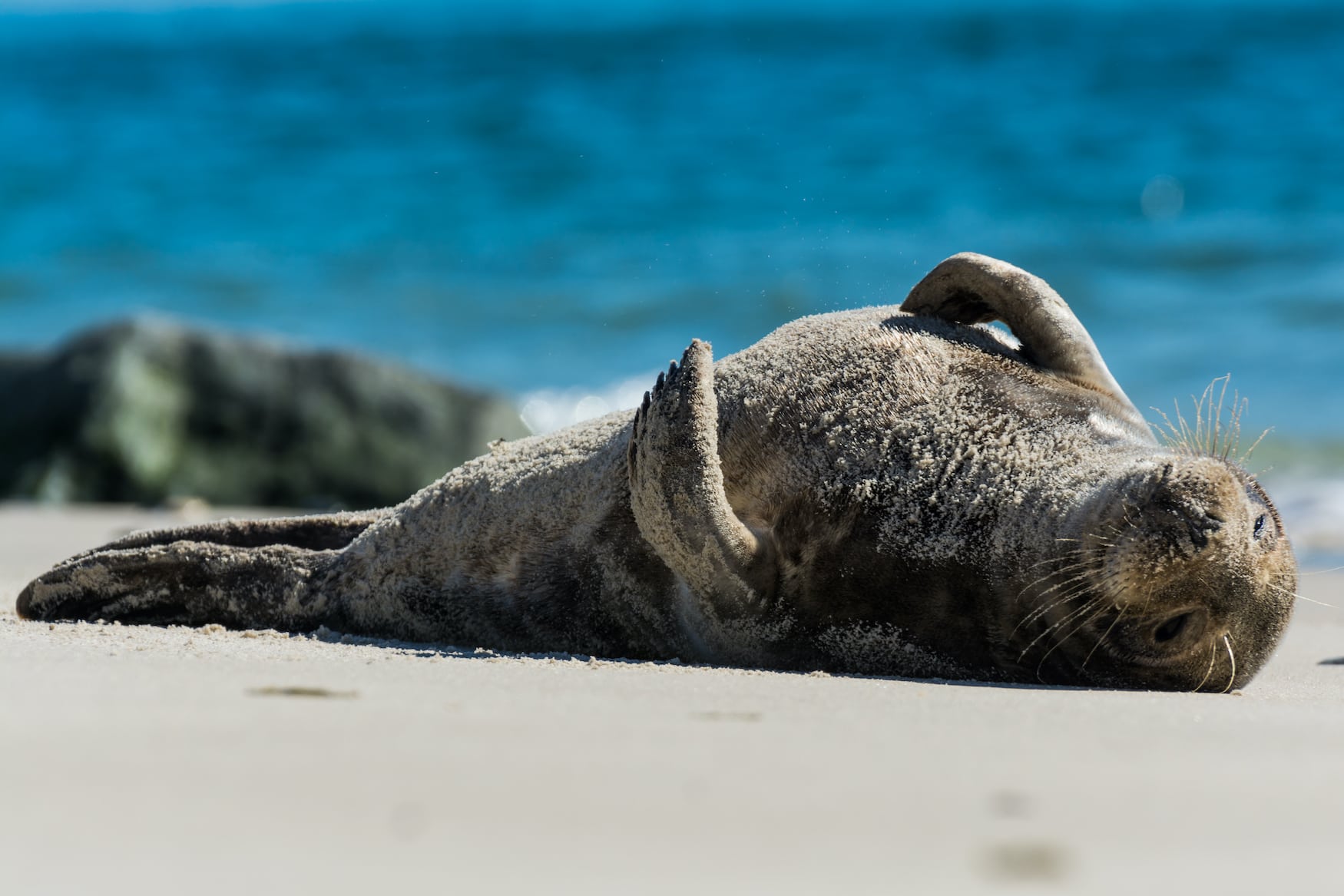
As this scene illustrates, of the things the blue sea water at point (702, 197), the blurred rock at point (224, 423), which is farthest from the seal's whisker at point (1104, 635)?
the blue sea water at point (702, 197)

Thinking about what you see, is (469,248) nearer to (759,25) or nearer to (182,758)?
(182,758)

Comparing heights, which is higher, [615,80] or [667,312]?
[615,80]

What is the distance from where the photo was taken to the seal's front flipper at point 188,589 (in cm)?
470

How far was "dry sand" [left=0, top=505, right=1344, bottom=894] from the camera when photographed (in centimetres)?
202

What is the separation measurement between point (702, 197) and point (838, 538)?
51.5 feet

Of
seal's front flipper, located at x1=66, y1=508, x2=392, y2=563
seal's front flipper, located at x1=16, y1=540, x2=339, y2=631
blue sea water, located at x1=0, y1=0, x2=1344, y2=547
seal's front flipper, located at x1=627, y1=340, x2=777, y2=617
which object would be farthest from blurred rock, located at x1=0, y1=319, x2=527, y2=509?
seal's front flipper, located at x1=627, y1=340, x2=777, y2=617

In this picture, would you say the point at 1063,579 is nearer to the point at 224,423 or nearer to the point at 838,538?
the point at 838,538

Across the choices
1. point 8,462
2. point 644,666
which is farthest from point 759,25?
point 644,666

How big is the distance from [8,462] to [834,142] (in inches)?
544

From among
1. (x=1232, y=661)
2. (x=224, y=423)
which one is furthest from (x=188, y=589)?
(x=224, y=423)

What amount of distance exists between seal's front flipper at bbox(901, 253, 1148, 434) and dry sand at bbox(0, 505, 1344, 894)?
3.97 ft

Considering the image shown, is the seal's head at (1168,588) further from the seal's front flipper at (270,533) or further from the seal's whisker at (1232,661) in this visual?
the seal's front flipper at (270,533)

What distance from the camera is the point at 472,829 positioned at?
84.7 inches

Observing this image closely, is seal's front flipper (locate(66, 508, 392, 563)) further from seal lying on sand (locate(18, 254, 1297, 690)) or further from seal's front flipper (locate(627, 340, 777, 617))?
seal's front flipper (locate(627, 340, 777, 617))
